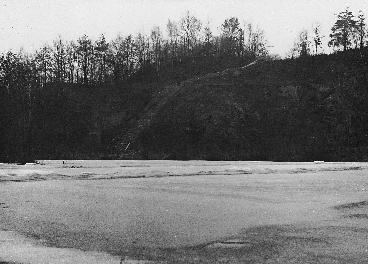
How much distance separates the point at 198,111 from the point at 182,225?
4835 cm

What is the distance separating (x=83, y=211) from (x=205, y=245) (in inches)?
157

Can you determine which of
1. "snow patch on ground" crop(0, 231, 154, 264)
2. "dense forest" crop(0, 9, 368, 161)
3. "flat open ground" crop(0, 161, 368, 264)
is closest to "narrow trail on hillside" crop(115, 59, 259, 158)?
"dense forest" crop(0, 9, 368, 161)

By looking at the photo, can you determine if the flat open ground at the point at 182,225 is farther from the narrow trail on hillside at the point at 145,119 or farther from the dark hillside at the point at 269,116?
the narrow trail on hillside at the point at 145,119

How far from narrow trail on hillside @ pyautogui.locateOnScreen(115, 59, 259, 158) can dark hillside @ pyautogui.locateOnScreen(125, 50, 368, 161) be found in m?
0.65

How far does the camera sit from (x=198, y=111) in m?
56.4

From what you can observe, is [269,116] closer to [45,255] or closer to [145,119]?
[145,119]

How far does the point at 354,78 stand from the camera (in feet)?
194

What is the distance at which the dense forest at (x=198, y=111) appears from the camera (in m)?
48.2

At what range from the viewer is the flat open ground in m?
6.16

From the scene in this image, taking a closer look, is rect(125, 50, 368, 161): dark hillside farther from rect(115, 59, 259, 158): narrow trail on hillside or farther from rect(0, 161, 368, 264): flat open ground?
rect(0, 161, 368, 264): flat open ground

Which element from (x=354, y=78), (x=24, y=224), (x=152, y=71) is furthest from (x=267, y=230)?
(x=152, y=71)

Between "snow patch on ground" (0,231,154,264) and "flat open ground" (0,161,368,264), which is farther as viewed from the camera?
"flat open ground" (0,161,368,264)

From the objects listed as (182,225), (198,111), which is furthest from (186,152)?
(182,225)

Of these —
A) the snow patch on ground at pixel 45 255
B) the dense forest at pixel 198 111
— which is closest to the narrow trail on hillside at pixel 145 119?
the dense forest at pixel 198 111
